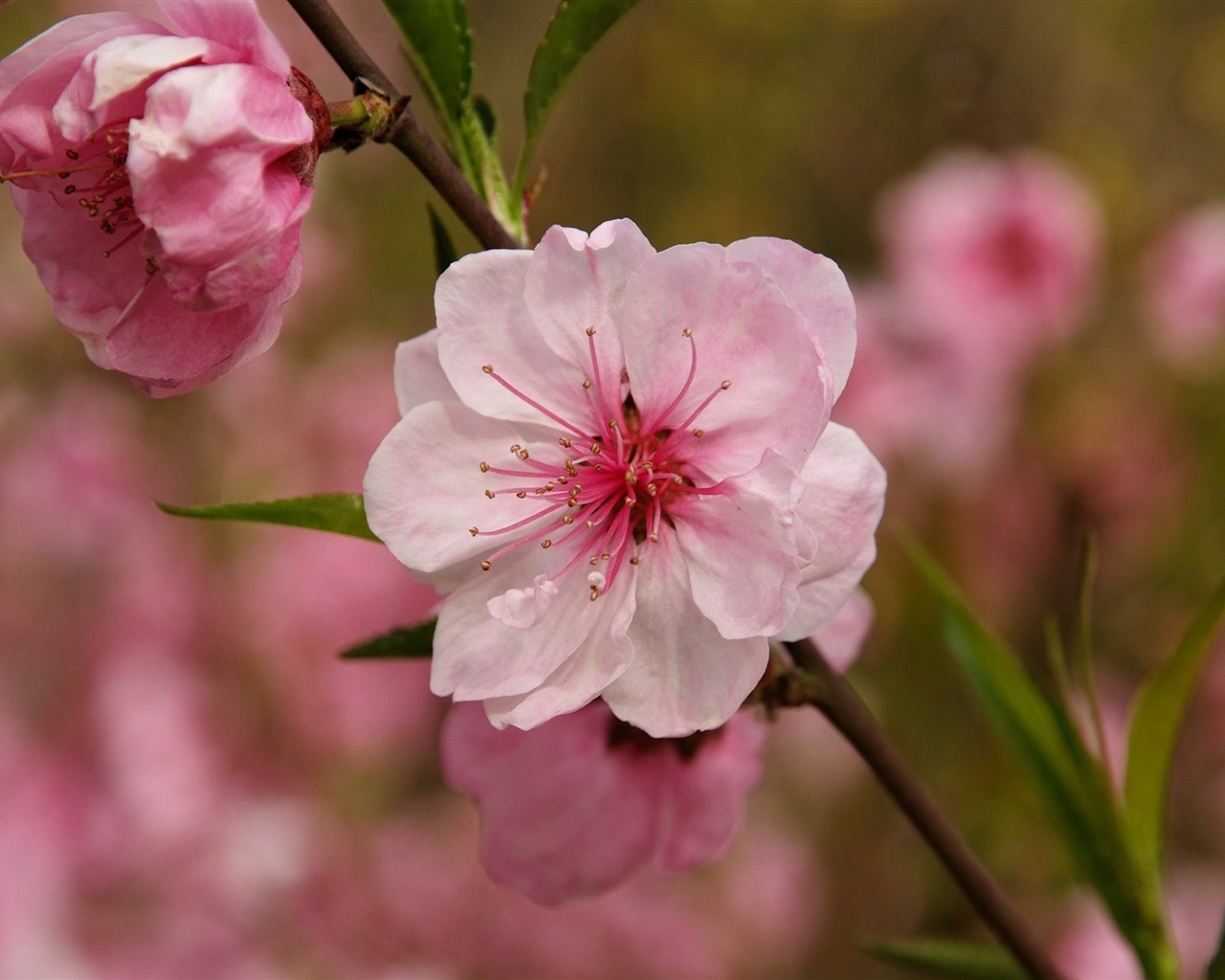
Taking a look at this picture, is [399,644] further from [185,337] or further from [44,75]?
[44,75]

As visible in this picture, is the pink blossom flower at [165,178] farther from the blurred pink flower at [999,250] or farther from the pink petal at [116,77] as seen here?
the blurred pink flower at [999,250]

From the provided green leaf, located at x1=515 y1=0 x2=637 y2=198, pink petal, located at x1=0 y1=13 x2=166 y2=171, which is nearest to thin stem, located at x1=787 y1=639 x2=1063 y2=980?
green leaf, located at x1=515 y1=0 x2=637 y2=198

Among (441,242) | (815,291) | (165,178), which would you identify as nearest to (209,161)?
(165,178)

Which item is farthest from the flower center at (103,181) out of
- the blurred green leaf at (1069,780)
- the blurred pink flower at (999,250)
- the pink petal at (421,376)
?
the blurred pink flower at (999,250)

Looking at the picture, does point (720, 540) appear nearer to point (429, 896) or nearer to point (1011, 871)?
point (1011, 871)

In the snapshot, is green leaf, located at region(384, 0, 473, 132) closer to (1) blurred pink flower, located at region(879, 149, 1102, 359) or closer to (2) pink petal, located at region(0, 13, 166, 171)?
(2) pink petal, located at region(0, 13, 166, 171)

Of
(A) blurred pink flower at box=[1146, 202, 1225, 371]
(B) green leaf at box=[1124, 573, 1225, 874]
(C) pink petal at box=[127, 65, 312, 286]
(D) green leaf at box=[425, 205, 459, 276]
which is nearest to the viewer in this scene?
(C) pink petal at box=[127, 65, 312, 286]

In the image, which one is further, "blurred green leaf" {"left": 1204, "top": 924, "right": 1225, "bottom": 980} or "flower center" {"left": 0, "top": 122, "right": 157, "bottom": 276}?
"blurred green leaf" {"left": 1204, "top": 924, "right": 1225, "bottom": 980}
